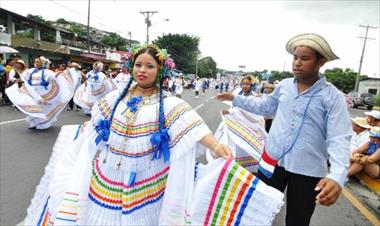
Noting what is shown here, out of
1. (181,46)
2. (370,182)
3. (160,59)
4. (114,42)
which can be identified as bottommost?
(370,182)

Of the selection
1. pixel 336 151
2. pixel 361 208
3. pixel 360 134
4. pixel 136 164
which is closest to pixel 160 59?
pixel 136 164

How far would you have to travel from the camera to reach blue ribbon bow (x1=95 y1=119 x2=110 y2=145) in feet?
7.40

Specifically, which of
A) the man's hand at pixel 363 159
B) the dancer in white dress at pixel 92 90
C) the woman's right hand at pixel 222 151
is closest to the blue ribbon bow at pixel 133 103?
the woman's right hand at pixel 222 151

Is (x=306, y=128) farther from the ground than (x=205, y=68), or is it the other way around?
(x=205, y=68)

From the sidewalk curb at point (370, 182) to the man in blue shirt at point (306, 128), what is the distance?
2.87 meters

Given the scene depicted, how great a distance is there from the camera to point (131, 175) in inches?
85.5

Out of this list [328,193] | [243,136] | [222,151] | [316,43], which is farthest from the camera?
[243,136]

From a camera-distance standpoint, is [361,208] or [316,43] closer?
[316,43]

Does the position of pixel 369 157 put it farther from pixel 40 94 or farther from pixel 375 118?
pixel 40 94

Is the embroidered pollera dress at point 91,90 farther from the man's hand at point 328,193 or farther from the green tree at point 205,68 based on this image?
the green tree at point 205,68

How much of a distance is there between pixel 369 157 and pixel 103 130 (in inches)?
169

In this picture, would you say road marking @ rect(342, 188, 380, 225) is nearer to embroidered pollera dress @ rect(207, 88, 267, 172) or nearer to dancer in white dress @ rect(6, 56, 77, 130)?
embroidered pollera dress @ rect(207, 88, 267, 172)

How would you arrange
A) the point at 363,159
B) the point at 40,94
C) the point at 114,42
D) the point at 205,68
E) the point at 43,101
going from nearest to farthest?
1. the point at 363,159
2. the point at 43,101
3. the point at 40,94
4. the point at 114,42
5. the point at 205,68

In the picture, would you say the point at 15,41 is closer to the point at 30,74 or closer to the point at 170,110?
the point at 30,74
